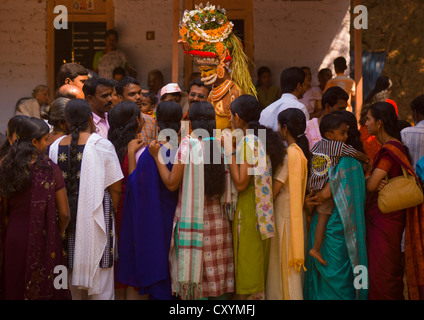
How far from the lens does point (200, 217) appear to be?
418cm

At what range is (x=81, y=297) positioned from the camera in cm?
418

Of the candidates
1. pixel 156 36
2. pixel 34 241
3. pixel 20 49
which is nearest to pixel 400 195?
pixel 34 241

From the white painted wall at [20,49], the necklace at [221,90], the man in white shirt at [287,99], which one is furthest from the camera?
the white painted wall at [20,49]

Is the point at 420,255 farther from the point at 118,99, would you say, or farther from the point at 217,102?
the point at 118,99

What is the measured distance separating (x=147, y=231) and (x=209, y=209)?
0.50m

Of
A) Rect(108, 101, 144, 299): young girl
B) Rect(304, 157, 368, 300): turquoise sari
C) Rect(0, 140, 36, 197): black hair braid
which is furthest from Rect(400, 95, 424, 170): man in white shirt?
Rect(0, 140, 36, 197): black hair braid

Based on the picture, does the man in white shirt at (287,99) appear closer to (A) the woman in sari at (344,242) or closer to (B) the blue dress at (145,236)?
(A) the woman in sari at (344,242)

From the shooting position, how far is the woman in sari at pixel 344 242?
432 centimetres

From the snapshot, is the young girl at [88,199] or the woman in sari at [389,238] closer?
the young girl at [88,199]

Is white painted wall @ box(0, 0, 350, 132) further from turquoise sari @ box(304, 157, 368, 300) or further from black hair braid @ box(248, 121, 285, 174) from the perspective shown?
turquoise sari @ box(304, 157, 368, 300)

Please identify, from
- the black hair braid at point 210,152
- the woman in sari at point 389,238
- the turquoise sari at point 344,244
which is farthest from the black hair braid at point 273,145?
the woman in sari at point 389,238

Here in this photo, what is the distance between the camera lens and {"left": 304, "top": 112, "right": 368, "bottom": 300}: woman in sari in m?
4.32

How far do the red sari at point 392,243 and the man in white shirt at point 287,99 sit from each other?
100 centimetres
